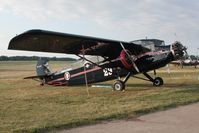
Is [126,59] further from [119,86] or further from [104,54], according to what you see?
[104,54]

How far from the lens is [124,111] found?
984cm

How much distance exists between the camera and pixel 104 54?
60.4 feet

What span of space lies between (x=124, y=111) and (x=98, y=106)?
1408 millimetres

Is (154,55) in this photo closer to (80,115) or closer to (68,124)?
(80,115)

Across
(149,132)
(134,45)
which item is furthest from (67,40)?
(149,132)

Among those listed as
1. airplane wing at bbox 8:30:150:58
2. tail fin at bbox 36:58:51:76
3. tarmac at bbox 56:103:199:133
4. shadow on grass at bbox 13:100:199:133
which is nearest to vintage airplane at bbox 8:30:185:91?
airplane wing at bbox 8:30:150:58

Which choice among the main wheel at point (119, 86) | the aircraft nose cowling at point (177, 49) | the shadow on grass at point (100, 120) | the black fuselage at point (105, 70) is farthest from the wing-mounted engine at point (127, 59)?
the shadow on grass at point (100, 120)

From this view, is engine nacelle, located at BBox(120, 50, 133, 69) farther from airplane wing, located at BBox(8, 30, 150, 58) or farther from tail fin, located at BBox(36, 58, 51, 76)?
tail fin, located at BBox(36, 58, 51, 76)

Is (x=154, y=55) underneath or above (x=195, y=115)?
above

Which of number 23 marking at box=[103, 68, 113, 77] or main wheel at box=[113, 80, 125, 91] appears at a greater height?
number 23 marking at box=[103, 68, 113, 77]

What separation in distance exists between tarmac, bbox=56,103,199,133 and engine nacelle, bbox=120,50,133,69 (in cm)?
756

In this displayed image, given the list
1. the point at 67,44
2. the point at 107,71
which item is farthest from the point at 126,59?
the point at 67,44

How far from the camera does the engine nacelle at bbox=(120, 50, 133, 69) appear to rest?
676 inches

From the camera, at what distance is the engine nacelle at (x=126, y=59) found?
676 inches
